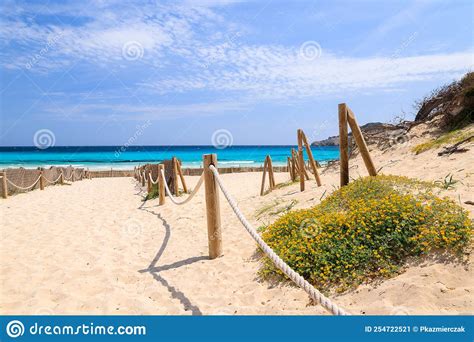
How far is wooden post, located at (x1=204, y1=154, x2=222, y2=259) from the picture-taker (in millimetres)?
5094

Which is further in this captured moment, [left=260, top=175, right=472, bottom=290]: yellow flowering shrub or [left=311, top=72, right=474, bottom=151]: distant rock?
[left=311, top=72, right=474, bottom=151]: distant rock

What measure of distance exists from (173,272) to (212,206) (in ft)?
3.54

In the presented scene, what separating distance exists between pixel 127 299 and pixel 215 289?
1021mm

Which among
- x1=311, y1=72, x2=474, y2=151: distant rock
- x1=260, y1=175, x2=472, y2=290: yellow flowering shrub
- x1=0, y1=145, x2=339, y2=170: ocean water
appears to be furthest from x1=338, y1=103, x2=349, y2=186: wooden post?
x1=0, y1=145, x2=339, y2=170: ocean water

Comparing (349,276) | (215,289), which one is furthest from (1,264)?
(349,276)

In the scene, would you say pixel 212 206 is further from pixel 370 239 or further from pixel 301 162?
pixel 301 162

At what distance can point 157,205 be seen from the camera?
35.1ft

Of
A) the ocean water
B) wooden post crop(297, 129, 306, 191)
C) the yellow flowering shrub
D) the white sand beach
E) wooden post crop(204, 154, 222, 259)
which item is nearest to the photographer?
the white sand beach

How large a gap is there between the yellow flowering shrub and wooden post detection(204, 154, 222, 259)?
2.88ft

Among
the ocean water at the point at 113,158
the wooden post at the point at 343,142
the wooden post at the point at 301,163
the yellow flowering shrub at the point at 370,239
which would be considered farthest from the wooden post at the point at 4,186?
the ocean water at the point at 113,158

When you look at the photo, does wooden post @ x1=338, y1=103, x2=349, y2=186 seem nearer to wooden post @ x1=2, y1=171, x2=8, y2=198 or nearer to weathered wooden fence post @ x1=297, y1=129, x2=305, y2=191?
Answer: weathered wooden fence post @ x1=297, y1=129, x2=305, y2=191

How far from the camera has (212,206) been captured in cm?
511

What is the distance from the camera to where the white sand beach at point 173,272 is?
317 centimetres
